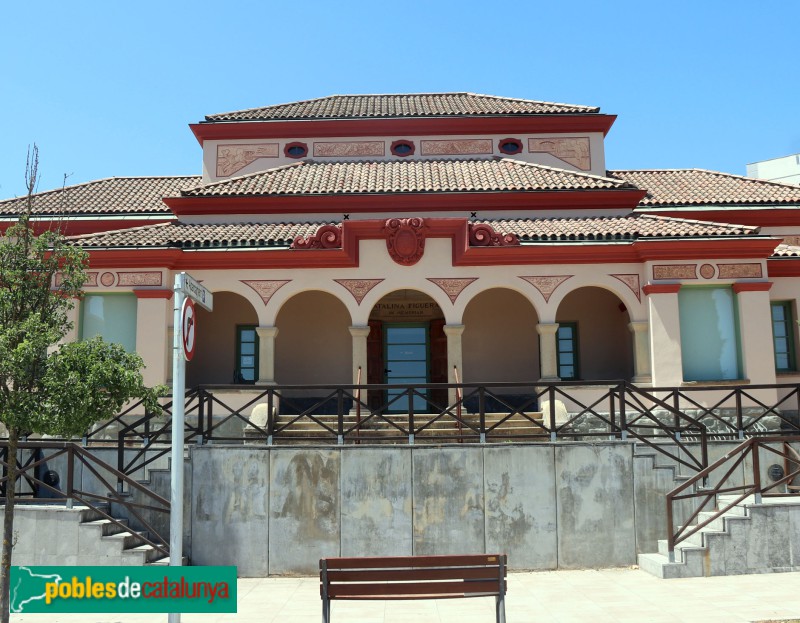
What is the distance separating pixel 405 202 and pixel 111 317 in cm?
737

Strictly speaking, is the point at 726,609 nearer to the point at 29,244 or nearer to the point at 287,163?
the point at 29,244

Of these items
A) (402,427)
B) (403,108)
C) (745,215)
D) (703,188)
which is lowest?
(402,427)

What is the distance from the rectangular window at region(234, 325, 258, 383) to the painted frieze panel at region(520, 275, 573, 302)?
6420 millimetres

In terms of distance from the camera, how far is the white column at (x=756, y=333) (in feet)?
50.1

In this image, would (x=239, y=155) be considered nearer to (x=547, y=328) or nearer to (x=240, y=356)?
(x=240, y=356)

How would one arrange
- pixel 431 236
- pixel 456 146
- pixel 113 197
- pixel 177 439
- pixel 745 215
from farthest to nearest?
1. pixel 113 197
2. pixel 456 146
3. pixel 745 215
4. pixel 431 236
5. pixel 177 439

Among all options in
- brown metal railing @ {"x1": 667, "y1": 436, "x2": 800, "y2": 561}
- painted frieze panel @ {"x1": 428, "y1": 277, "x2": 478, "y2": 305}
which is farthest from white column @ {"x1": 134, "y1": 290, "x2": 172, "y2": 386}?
brown metal railing @ {"x1": 667, "y1": 436, "x2": 800, "y2": 561}

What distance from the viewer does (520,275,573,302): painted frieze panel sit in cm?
1581

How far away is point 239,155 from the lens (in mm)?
21703

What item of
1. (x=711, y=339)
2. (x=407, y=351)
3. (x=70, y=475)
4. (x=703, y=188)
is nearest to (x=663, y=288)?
(x=711, y=339)

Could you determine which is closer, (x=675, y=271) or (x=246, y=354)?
(x=675, y=271)

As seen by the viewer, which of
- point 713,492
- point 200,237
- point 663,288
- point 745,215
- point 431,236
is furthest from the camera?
point 745,215

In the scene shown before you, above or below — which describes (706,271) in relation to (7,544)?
above

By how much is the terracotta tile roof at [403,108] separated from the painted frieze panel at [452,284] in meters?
7.22
